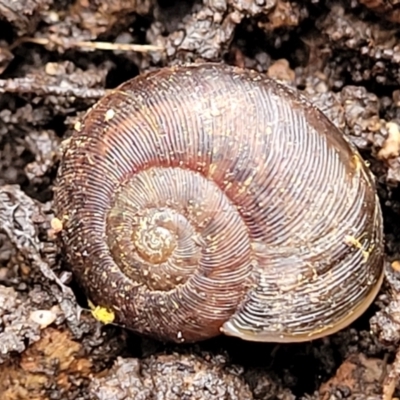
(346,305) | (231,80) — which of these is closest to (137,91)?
(231,80)

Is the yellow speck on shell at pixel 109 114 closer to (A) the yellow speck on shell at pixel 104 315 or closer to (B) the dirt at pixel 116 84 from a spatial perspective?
(B) the dirt at pixel 116 84

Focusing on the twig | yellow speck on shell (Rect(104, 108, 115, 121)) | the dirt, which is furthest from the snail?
the twig

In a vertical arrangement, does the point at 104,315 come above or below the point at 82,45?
below

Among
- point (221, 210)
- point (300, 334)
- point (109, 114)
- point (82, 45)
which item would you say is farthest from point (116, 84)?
point (300, 334)

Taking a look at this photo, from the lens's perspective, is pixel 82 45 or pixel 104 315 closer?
pixel 104 315

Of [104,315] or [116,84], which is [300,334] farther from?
[116,84]

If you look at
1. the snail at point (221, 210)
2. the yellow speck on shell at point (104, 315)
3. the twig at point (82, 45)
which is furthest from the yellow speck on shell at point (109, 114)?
the yellow speck on shell at point (104, 315)

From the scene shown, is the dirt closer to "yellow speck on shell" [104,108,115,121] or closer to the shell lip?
the shell lip
